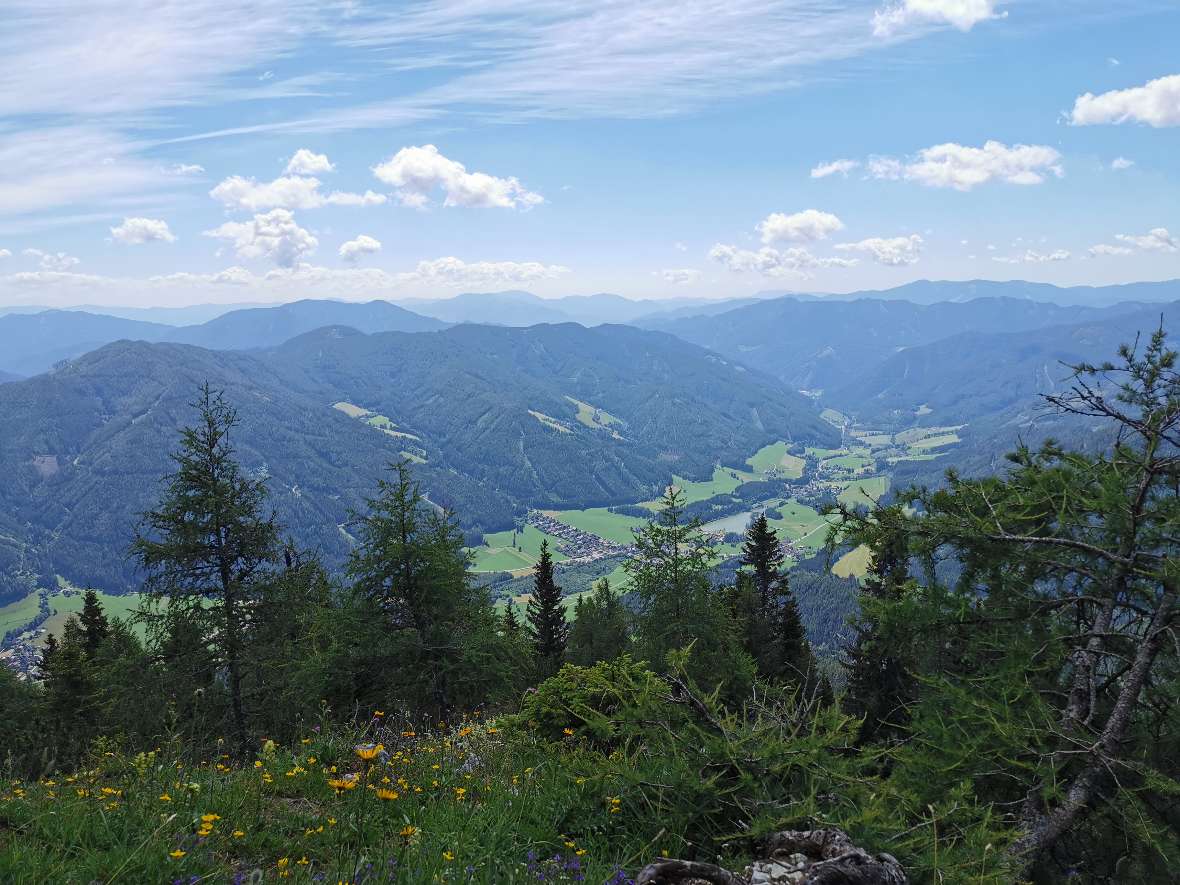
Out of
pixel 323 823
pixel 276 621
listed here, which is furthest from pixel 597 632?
pixel 323 823

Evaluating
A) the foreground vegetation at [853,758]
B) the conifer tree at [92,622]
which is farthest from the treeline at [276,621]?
the conifer tree at [92,622]

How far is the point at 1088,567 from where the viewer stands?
6.66 m

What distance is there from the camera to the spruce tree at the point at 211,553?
54.1 feet

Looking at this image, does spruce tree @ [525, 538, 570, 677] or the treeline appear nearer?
the treeline

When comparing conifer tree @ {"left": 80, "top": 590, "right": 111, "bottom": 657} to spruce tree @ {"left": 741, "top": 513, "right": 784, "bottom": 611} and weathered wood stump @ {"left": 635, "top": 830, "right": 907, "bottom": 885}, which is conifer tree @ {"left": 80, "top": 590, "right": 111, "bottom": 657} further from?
weathered wood stump @ {"left": 635, "top": 830, "right": 907, "bottom": 885}

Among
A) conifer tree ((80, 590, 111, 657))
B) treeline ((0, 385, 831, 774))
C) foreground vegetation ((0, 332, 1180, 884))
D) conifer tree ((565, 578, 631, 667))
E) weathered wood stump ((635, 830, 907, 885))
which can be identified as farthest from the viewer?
conifer tree ((565, 578, 631, 667))

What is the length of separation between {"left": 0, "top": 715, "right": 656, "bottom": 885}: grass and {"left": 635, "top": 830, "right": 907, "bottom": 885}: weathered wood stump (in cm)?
31

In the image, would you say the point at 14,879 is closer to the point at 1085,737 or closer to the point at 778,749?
the point at 778,749

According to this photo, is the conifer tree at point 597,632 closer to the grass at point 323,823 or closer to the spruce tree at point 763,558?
the spruce tree at point 763,558

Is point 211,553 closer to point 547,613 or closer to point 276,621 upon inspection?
point 276,621

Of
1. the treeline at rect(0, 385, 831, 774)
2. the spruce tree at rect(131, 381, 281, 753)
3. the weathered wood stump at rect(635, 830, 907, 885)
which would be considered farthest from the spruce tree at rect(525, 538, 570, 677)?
the weathered wood stump at rect(635, 830, 907, 885)

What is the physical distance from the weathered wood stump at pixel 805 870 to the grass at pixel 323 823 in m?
0.31

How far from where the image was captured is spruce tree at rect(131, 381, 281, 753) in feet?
54.1

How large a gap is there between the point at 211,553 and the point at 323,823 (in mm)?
14387
